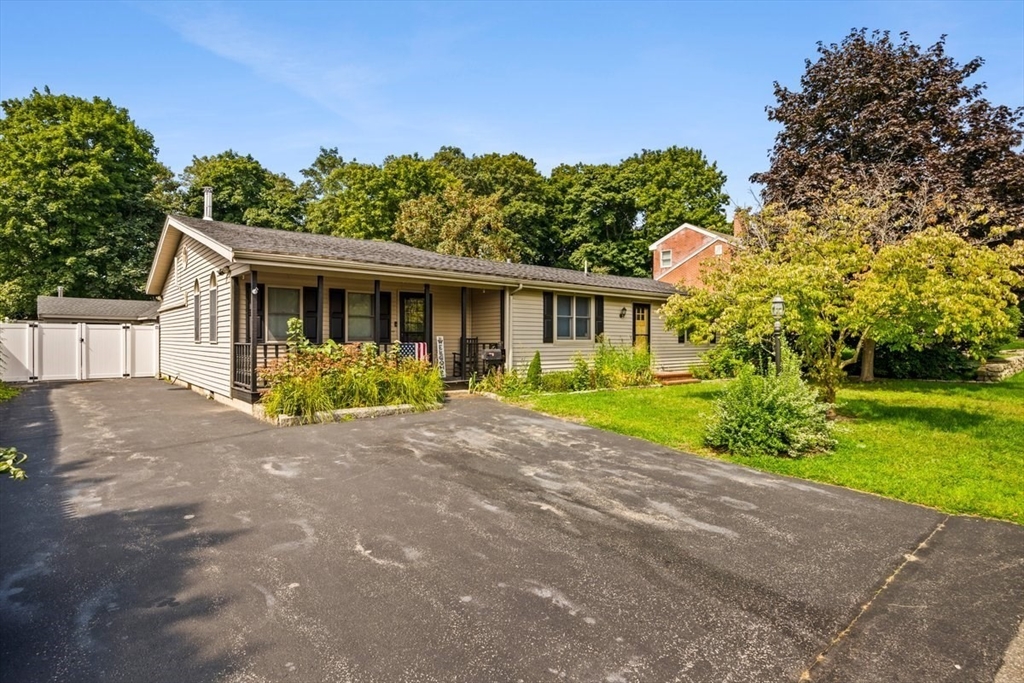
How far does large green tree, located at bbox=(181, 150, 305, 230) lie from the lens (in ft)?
119

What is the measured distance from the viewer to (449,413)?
995cm

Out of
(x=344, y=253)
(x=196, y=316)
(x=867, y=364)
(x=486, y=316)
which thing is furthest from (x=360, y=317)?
(x=867, y=364)

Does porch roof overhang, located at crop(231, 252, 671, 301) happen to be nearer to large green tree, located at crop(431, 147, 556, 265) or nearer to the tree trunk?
the tree trunk

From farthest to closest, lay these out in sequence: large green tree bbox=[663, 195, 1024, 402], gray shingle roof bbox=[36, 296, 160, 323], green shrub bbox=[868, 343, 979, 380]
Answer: gray shingle roof bbox=[36, 296, 160, 323] < green shrub bbox=[868, 343, 979, 380] < large green tree bbox=[663, 195, 1024, 402]

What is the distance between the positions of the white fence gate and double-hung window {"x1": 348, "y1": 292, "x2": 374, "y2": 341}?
10.4 meters

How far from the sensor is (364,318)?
13.3 meters

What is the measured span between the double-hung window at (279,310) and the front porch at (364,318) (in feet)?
0.07

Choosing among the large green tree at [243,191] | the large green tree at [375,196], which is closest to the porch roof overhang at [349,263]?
the large green tree at [375,196]

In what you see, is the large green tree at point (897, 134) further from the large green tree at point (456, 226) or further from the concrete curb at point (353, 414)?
the large green tree at point (456, 226)

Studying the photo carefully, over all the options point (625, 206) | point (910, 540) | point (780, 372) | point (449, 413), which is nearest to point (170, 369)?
point (449, 413)

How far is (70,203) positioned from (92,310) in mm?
6518

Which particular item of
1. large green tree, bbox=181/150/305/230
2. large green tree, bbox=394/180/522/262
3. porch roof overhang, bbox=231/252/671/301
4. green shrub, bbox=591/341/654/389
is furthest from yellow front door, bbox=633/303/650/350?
large green tree, bbox=181/150/305/230

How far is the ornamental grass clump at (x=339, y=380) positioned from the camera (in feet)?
29.3

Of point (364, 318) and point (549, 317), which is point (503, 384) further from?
point (364, 318)
